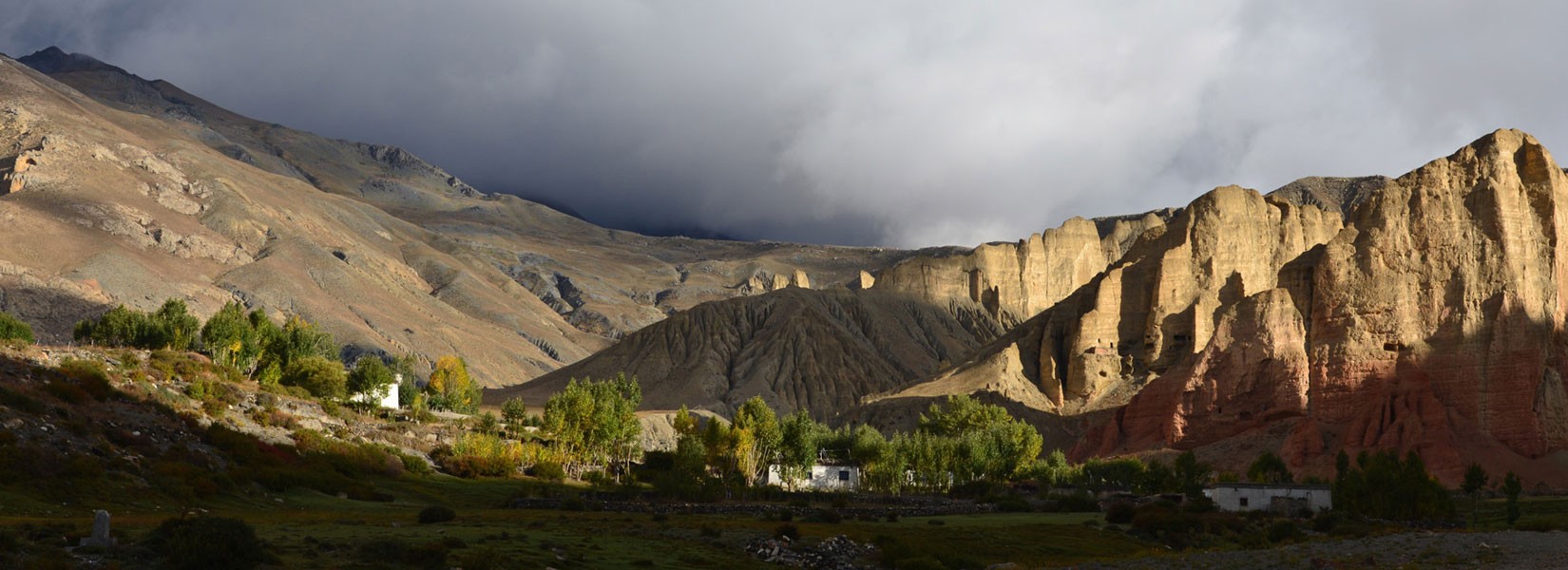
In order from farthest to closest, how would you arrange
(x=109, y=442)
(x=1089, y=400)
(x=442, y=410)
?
(x=1089, y=400), (x=442, y=410), (x=109, y=442)

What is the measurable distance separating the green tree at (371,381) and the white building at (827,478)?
3097 cm

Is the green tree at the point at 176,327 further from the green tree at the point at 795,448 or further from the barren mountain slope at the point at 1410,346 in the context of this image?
the barren mountain slope at the point at 1410,346

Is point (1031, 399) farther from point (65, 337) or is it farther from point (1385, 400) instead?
point (65, 337)

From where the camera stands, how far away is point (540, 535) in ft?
146

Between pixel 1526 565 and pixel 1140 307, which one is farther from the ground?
pixel 1140 307

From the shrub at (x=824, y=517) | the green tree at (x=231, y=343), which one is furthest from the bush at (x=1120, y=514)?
the green tree at (x=231, y=343)

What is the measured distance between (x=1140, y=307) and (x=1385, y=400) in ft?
185

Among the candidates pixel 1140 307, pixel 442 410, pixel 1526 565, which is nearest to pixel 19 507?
pixel 1526 565

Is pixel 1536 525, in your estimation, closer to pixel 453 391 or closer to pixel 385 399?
pixel 385 399

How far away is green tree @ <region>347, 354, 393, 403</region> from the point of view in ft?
344

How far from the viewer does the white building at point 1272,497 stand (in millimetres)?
73500

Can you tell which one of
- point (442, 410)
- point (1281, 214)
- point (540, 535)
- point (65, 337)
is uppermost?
point (1281, 214)

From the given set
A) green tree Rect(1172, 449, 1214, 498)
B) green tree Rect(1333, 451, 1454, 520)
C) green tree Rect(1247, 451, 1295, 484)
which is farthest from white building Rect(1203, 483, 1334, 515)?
green tree Rect(1247, 451, 1295, 484)

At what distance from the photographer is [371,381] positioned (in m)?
105
